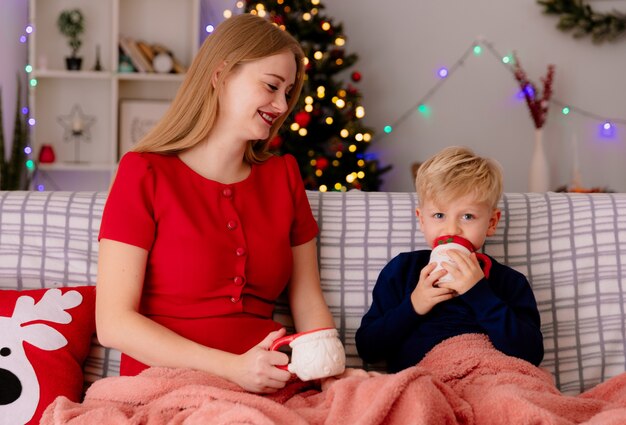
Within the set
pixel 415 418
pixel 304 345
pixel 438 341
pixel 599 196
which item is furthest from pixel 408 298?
pixel 599 196

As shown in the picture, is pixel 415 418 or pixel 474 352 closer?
pixel 415 418

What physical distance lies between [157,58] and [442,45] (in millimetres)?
1623

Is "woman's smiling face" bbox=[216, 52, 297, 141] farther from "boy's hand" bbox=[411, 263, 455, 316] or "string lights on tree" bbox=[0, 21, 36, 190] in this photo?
"string lights on tree" bbox=[0, 21, 36, 190]

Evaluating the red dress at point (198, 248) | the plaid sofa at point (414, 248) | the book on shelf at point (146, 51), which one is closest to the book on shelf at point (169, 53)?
the book on shelf at point (146, 51)

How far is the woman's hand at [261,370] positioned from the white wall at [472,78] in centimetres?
343

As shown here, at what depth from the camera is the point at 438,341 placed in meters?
1.78

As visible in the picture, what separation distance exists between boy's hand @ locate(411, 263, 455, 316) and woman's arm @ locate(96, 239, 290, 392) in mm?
334

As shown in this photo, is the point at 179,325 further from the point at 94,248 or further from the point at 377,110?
the point at 377,110

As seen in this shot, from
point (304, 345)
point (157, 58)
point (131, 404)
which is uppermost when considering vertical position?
point (157, 58)

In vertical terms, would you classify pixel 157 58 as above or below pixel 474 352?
above

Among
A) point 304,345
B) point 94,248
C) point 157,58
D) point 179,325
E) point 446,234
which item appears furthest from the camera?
point 157,58

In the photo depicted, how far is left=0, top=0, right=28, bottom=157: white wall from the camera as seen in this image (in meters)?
4.60

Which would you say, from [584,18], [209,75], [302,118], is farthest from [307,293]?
[584,18]

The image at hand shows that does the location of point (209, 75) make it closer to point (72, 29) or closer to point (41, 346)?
point (41, 346)
